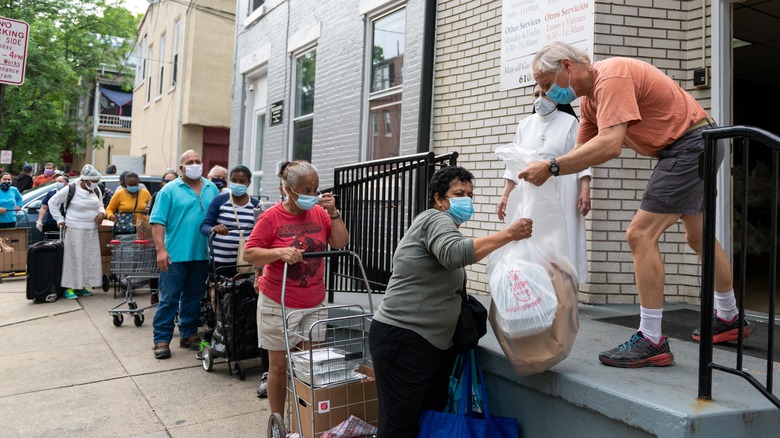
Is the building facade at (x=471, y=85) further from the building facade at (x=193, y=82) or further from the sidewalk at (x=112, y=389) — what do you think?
the building facade at (x=193, y=82)

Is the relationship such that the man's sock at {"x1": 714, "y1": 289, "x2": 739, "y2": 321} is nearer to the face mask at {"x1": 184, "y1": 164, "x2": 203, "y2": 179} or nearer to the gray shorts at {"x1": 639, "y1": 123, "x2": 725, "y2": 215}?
the gray shorts at {"x1": 639, "y1": 123, "x2": 725, "y2": 215}

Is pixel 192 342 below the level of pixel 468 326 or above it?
below

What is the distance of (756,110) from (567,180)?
23.0 ft

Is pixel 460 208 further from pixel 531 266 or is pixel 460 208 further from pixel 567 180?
pixel 567 180

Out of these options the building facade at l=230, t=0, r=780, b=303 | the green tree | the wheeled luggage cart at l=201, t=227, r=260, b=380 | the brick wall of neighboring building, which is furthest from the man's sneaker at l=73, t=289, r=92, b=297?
the green tree

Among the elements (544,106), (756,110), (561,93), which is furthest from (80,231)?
(756,110)

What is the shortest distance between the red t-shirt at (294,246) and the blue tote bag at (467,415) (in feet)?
3.56

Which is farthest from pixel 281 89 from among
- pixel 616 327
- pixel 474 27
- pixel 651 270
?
pixel 651 270

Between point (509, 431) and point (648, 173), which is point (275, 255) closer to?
point (509, 431)

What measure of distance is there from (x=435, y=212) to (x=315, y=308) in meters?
1.14

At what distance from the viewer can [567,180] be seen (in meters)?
4.12

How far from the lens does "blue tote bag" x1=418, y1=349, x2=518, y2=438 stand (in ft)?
9.34

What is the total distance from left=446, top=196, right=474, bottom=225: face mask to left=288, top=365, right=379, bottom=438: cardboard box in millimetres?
1120

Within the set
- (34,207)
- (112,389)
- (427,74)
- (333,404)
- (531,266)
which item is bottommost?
(112,389)
